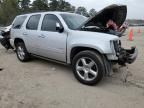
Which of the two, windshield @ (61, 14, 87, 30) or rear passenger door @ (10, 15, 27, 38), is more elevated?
windshield @ (61, 14, 87, 30)

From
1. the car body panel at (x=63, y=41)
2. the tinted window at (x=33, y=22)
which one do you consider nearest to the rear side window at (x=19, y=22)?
the car body panel at (x=63, y=41)

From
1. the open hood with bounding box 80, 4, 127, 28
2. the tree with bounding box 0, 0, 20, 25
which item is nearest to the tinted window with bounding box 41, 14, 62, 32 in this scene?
the open hood with bounding box 80, 4, 127, 28

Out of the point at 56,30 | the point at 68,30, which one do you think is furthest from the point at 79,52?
the point at 56,30

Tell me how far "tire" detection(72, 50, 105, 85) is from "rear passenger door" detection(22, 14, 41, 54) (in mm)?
1973

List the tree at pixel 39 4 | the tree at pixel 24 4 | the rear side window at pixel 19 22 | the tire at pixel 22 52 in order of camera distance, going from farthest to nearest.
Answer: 1. the tree at pixel 24 4
2. the tree at pixel 39 4
3. the rear side window at pixel 19 22
4. the tire at pixel 22 52

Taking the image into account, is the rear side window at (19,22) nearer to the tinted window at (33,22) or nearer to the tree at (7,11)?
the tinted window at (33,22)

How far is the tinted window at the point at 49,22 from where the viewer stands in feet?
19.2

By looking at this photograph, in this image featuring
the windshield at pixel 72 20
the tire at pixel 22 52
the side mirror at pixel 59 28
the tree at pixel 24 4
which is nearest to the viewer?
the side mirror at pixel 59 28

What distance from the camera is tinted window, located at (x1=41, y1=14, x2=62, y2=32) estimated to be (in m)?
5.85

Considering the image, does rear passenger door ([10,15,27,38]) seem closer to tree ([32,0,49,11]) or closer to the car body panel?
the car body panel

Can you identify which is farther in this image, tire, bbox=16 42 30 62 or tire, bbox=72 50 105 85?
tire, bbox=16 42 30 62

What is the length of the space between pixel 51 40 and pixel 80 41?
3.74 ft

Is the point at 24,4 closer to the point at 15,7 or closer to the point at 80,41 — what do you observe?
the point at 15,7

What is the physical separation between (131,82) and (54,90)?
6.90 feet
